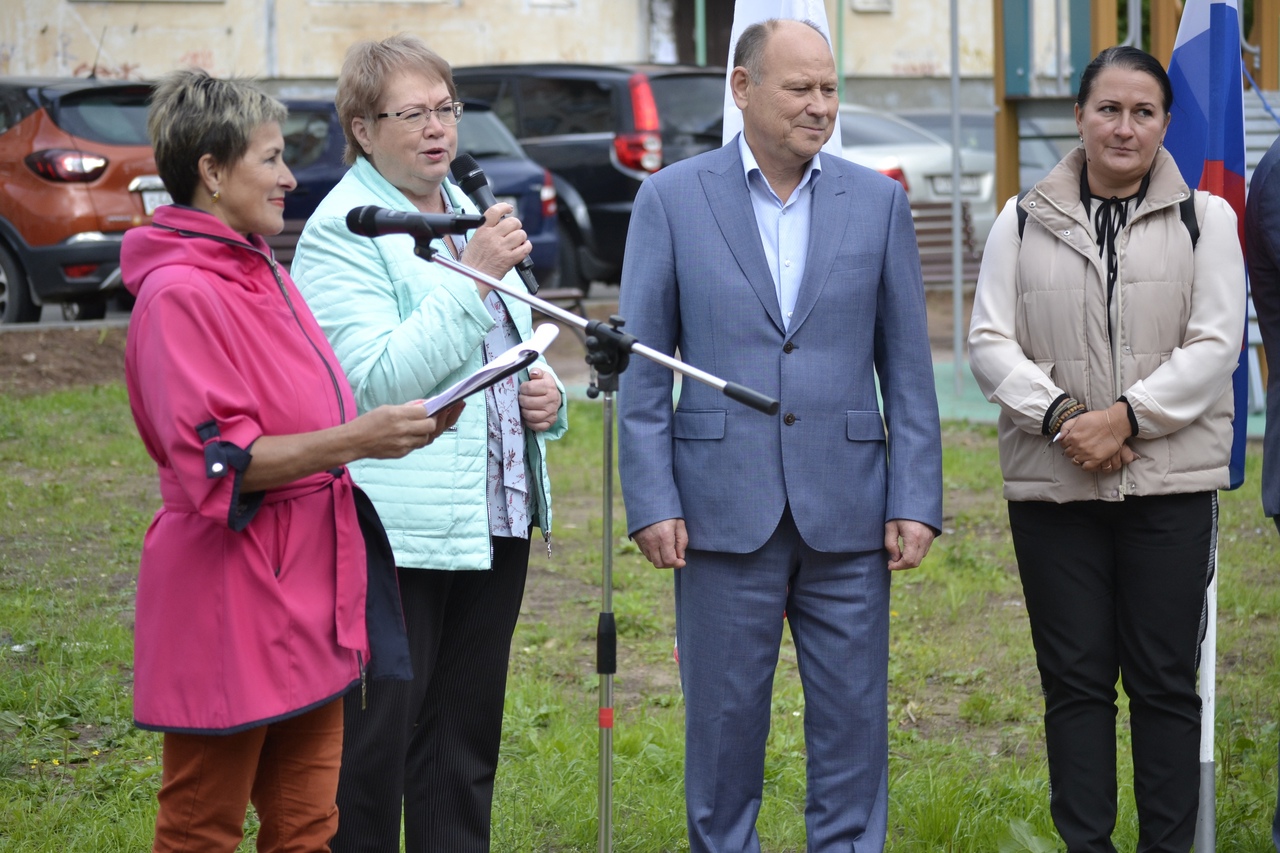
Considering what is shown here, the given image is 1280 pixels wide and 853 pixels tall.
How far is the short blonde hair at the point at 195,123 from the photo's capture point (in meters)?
2.70

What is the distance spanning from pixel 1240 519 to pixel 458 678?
486cm

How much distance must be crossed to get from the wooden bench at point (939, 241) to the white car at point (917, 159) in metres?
0.65

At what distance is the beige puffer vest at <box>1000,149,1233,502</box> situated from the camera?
137 inches

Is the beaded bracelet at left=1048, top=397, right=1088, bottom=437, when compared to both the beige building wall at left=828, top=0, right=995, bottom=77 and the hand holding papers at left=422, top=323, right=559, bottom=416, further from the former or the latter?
the beige building wall at left=828, top=0, right=995, bottom=77

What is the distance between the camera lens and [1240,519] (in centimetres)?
717

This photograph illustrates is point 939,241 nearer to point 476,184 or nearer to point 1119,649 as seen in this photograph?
point 1119,649

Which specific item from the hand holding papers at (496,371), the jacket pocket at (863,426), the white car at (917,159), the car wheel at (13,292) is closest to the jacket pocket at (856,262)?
the jacket pocket at (863,426)

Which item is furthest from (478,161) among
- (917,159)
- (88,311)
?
(917,159)

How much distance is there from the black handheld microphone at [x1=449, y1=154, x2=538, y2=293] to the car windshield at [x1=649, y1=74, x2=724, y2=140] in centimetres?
1054

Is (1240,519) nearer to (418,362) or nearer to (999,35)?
(999,35)

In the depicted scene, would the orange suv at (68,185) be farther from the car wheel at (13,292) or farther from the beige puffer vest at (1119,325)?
the beige puffer vest at (1119,325)

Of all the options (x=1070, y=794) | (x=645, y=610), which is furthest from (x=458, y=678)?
(x=645, y=610)

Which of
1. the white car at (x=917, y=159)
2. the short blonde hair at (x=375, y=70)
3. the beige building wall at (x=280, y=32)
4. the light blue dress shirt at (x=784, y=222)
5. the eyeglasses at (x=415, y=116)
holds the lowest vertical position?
the light blue dress shirt at (x=784, y=222)

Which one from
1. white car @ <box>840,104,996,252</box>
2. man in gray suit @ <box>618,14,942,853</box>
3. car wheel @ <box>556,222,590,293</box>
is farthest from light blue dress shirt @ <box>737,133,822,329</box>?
white car @ <box>840,104,996,252</box>
